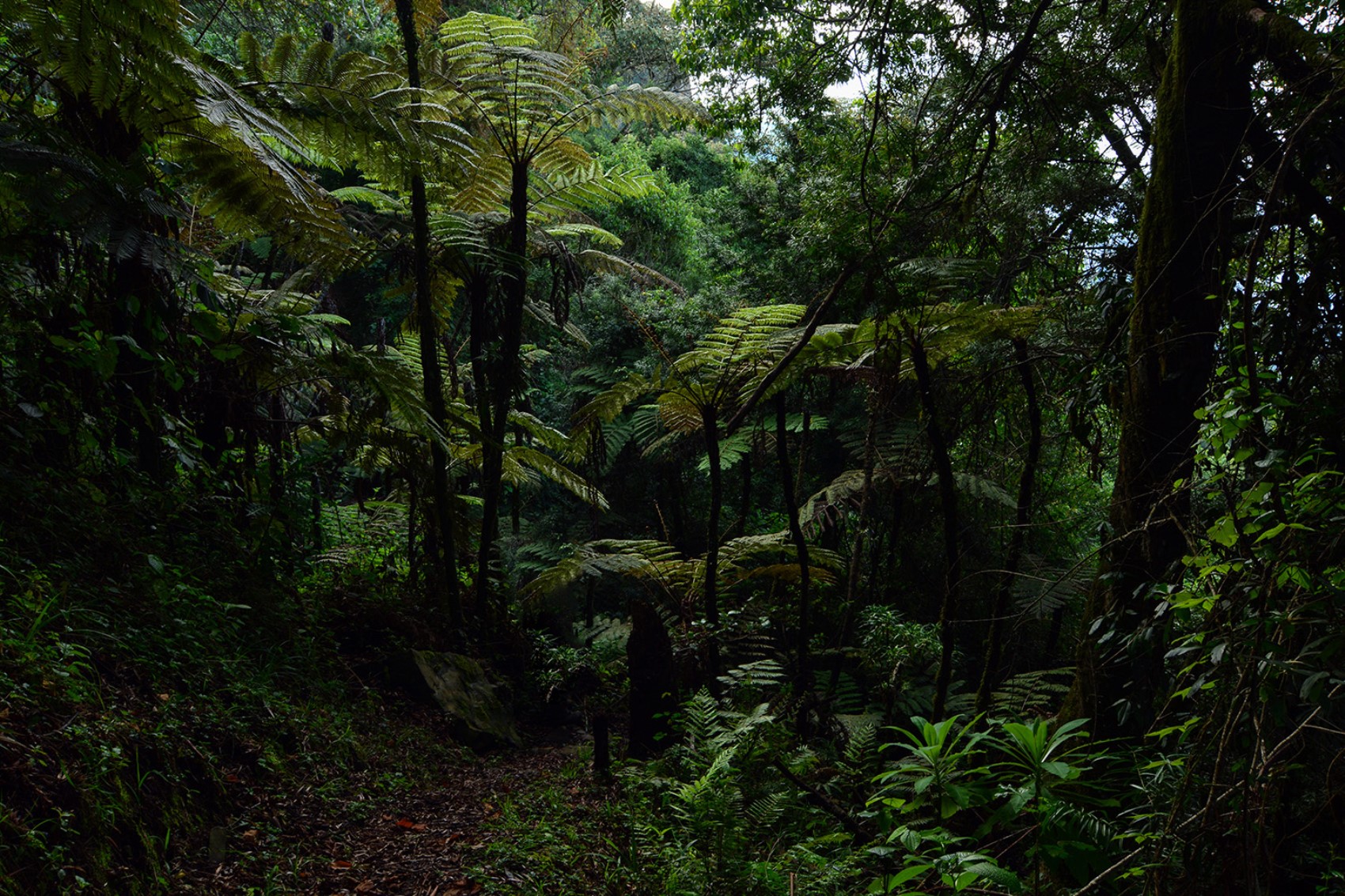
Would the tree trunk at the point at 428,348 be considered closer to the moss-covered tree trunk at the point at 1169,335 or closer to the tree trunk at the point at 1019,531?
the tree trunk at the point at 1019,531

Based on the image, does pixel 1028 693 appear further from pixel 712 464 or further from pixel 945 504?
pixel 712 464

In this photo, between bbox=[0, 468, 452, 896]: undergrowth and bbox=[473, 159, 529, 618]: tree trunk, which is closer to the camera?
bbox=[0, 468, 452, 896]: undergrowth

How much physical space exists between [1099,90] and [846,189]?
205 centimetres

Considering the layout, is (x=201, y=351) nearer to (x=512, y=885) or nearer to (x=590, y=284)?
(x=512, y=885)

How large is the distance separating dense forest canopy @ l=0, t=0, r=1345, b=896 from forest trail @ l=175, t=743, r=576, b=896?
3cm

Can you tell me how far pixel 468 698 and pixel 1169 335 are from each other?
443 centimetres

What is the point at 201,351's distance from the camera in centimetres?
458

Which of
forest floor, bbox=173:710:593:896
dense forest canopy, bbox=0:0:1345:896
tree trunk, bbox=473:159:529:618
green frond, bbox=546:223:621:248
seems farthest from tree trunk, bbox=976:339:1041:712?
green frond, bbox=546:223:621:248

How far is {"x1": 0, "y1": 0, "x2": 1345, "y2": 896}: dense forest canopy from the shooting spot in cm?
202

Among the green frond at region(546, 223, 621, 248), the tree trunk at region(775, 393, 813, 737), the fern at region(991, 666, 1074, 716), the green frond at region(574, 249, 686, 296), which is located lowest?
the fern at region(991, 666, 1074, 716)

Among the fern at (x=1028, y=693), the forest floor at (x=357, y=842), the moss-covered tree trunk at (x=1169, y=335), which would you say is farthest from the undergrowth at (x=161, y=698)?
the fern at (x=1028, y=693)

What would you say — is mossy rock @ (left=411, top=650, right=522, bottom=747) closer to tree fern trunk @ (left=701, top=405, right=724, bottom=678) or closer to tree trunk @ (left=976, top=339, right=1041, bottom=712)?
tree fern trunk @ (left=701, top=405, right=724, bottom=678)

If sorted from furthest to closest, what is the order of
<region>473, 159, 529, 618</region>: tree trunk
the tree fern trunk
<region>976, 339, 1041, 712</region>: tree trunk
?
<region>473, 159, 529, 618</region>: tree trunk < the tree fern trunk < <region>976, 339, 1041, 712</region>: tree trunk

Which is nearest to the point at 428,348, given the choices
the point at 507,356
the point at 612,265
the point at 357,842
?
the point at 507,356
